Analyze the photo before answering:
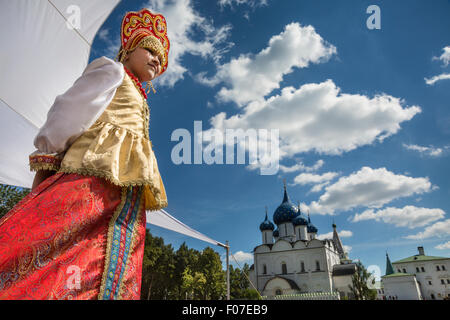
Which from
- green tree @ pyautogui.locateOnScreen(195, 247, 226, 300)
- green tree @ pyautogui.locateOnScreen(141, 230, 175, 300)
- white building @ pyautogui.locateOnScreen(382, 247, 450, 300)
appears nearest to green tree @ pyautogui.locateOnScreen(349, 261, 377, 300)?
green tree @ pyautogui.locateOnScreen(195, 247, 226, 300)

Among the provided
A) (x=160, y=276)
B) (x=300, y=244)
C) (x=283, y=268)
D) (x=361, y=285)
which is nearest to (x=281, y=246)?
(x=300, y=244)

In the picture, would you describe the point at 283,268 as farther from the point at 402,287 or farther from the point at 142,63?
the point at 142,63

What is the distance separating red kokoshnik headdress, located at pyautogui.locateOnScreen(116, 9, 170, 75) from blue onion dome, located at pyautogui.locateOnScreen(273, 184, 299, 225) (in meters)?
39.4

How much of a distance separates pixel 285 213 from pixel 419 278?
39.9m

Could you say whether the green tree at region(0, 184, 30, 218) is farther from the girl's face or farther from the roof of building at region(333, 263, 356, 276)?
the roof of building at region(333, 263, 356, 276)

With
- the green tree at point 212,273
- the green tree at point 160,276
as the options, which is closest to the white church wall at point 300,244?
the green tree at point 212,273

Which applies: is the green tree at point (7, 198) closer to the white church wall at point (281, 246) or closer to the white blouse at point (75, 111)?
the white blouse at point (75, 111)

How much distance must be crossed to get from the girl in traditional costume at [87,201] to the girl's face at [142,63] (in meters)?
0.12

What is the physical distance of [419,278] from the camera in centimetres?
5653

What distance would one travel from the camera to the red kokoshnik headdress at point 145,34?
2.04m

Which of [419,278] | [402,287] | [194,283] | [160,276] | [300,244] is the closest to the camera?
[194,283]

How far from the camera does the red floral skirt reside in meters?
1.10
